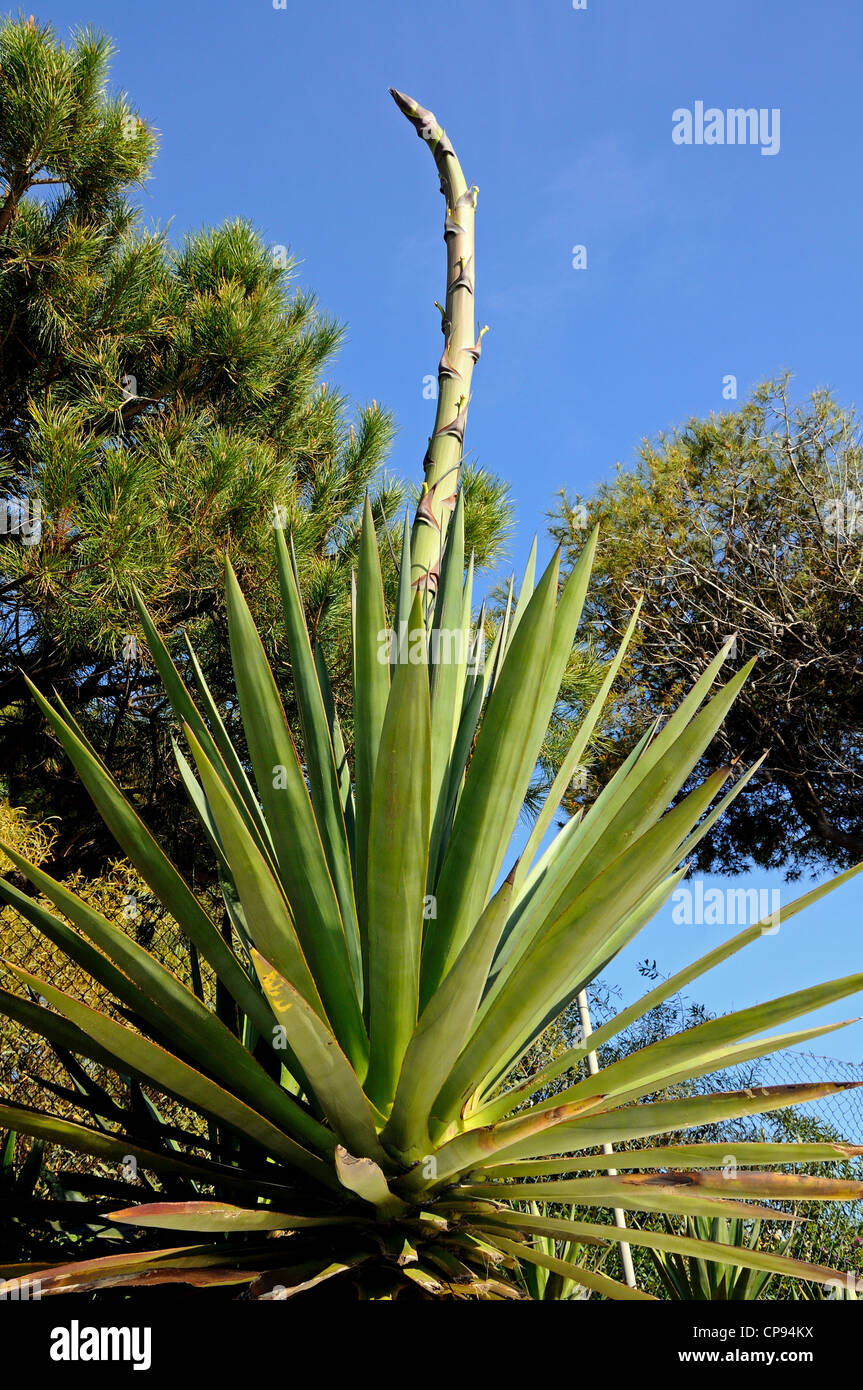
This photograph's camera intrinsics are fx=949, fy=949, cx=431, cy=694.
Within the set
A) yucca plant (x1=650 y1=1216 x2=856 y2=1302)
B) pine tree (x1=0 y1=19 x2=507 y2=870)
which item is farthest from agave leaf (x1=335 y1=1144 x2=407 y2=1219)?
pine tree (x1=0 y1=19 x2=507 y2=870)

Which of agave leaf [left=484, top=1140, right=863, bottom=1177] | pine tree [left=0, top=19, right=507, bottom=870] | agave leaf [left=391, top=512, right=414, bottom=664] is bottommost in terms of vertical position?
agave leaf [left=484, top=1140, right=863, bottom=1177]

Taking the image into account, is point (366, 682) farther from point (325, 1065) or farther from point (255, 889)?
point (325, 1065)

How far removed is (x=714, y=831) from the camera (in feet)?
35.3

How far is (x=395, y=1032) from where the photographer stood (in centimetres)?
139

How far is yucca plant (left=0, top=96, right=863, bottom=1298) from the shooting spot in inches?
47.2

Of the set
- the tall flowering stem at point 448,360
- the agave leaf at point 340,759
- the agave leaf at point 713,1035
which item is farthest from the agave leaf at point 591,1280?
the tall flowering stem at point 448,360

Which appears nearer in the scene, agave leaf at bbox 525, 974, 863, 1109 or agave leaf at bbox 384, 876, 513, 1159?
agave leaf at bbox 384, 876, 513, 1159

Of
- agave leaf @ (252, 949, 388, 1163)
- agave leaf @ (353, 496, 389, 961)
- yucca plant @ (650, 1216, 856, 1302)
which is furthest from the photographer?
yucca plant @ (650, 1216, 856, 1302)

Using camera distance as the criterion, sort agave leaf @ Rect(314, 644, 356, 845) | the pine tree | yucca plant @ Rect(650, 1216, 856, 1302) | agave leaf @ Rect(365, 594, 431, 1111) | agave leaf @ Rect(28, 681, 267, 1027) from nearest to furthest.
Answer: agave leaf @ Rect(365, 594, 431, 1111), agave leaf @ Rect(28, 681, 267, 1027), agave leaf @ Rect(314, 644, 356, 845), yucca plant @ Rect(650, 1216, 856, 1302), the pine tree

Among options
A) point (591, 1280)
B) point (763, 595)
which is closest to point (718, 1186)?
point (591, 1280)

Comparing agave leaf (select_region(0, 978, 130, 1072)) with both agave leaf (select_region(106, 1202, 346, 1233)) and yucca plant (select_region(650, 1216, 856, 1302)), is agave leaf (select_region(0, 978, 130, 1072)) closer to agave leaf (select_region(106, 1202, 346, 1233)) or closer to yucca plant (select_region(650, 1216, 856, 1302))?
agave leaf (select_region(106, 1202, 346, 1233))
